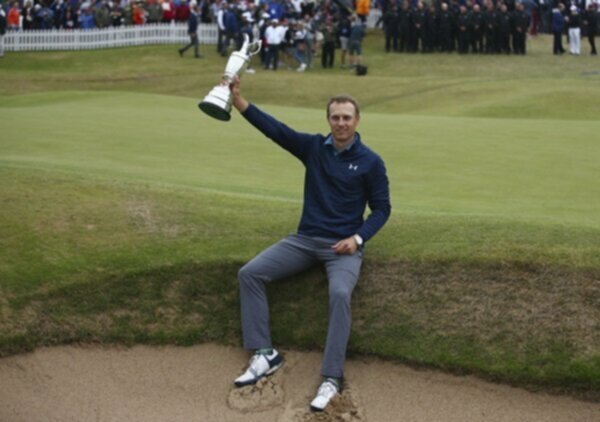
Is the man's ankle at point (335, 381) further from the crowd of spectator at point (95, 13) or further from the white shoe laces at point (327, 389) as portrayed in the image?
the crowd of spectator at point (95, 13)

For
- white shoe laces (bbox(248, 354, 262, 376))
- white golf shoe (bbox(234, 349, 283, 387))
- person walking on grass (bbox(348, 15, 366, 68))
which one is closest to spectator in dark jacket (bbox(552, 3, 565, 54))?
person walking on grass (bbox(348, 15, 366, 68))

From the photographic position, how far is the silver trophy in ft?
27.9

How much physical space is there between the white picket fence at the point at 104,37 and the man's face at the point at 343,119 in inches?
1671

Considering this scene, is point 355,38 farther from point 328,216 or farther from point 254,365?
point 254,365

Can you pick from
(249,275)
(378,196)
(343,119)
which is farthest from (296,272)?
(343,119)

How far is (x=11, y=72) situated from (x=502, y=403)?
39.7 metres

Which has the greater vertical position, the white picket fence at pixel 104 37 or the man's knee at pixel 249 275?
the white picket fence at pixel 104 37

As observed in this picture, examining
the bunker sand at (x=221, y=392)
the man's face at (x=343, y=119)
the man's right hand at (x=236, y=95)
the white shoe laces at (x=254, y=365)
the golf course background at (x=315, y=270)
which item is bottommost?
the bunker sand at (x=221, y=392)

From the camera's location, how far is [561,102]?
103ft

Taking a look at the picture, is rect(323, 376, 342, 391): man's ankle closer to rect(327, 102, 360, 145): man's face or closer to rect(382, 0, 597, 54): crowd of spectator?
rect(327, 102, 360, 145): man's face

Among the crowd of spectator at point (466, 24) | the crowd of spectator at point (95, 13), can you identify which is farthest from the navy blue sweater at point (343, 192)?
the crowd of spectator at point (95, 13)

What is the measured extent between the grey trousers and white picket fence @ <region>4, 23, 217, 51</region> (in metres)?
42.5

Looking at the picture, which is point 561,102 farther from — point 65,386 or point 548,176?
point 65,386

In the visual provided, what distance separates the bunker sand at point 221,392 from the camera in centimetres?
782
